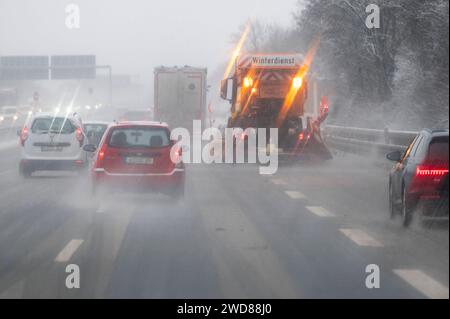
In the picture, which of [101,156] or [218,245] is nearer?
[218,245]

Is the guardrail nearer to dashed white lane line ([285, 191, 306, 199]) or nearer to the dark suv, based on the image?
dashed white lane line ([285, 191, 306, 199])

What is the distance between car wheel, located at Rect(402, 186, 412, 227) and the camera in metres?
13.0

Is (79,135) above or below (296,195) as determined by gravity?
above

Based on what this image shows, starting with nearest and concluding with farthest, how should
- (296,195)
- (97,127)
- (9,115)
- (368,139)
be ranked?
(296,195)
(97,127)
(368,139)
(9,115)

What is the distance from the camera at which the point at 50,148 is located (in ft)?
79.2

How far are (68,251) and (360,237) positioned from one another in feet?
12.2

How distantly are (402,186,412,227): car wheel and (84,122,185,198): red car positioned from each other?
4.88 meters

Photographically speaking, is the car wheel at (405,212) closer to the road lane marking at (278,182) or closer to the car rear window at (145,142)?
the car rear window at (145,142)

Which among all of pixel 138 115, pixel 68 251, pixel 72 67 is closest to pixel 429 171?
pixel 68 251

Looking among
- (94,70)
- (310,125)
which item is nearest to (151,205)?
(310,125)

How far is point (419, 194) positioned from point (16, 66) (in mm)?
82908

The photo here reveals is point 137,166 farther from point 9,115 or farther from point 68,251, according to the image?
point 9,115

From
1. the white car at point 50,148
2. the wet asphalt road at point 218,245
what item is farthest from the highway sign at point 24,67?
the wet asphalt road at point 218,245

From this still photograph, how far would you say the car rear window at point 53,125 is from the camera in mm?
24328
